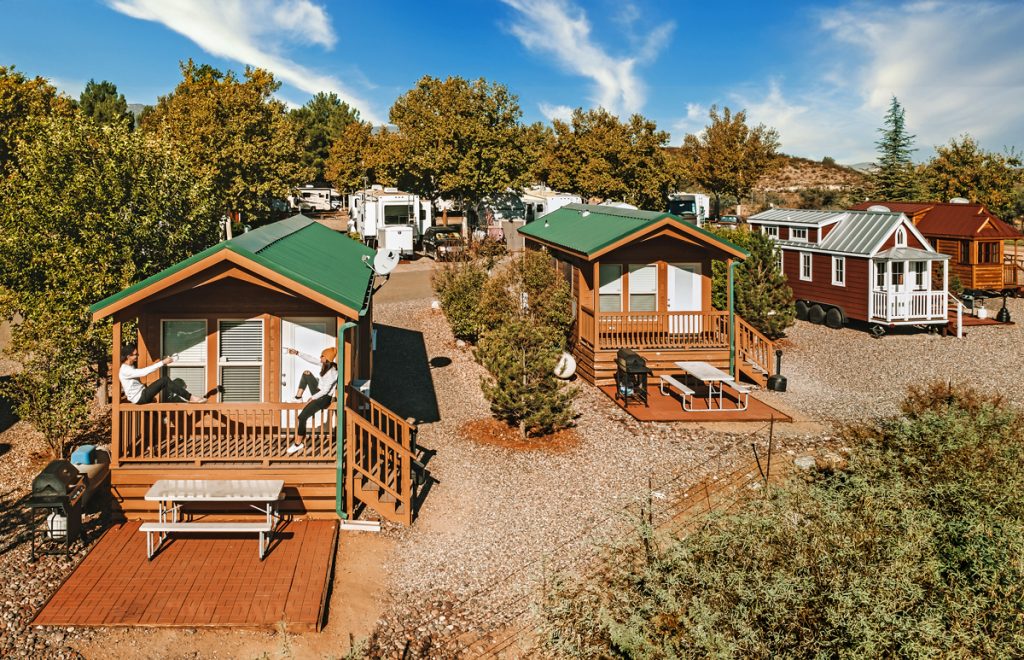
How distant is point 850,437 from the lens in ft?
38.4

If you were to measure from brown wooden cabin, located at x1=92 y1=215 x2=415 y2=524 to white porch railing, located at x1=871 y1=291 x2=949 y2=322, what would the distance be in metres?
17.3

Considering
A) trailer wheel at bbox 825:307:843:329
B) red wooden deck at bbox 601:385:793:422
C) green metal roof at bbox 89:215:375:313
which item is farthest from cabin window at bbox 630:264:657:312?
trailer wheel at bbox 825:307:843:329

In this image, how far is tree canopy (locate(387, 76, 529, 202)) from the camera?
1455 inches

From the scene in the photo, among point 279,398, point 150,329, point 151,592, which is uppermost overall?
point 150,329

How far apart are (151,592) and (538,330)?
317 inches

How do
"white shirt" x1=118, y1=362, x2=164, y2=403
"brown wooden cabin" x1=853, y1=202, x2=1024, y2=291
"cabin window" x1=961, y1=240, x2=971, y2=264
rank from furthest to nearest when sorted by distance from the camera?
"cabin window" x1=961, y1=240, x2=971, y2=264
"brown wooden cabin" x1=853, y1=202, x2=1024, y2=291
"white shirt" x1=118, y1=362, x2=164, y2=403

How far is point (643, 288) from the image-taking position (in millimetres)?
18188

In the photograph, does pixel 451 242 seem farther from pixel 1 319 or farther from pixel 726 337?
pixel 1 319

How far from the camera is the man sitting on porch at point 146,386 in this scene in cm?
977

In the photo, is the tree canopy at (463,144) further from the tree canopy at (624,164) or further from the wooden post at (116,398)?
the wooden post at (116,398)

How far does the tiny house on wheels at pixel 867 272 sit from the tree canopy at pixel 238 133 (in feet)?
75.3

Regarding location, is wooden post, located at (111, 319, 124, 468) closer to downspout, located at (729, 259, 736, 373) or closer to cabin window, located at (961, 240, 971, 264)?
downspout, located at (729, 259, 736, 373)

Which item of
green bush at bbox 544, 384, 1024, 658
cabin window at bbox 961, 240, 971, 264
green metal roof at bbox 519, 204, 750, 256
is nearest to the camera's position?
green bush at bbox 544, 384, 1024, 658

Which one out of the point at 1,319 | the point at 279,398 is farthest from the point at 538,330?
the point at 1,319
